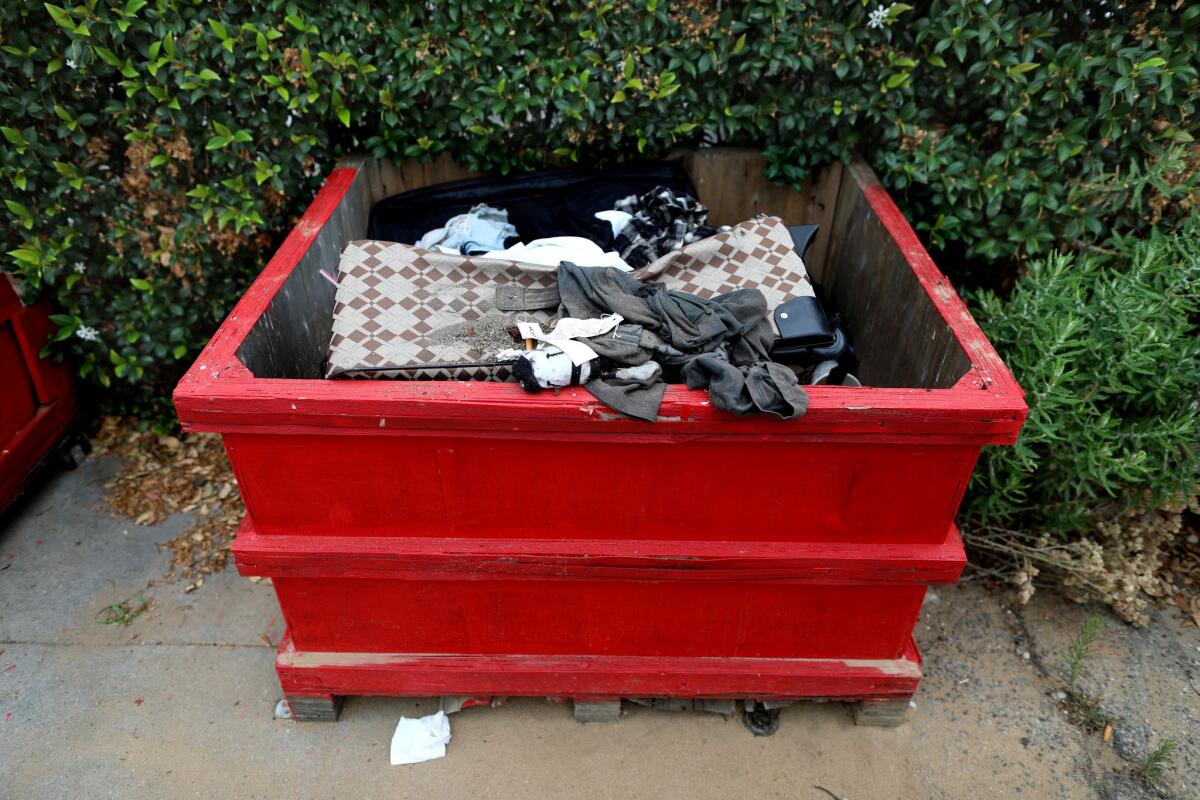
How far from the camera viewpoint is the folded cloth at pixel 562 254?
2721 mm

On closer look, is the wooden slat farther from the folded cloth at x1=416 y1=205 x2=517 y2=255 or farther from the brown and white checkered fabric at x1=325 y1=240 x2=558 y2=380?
the brown and white checkered fabric at x1=325 y1=240 x2=558 y2=380

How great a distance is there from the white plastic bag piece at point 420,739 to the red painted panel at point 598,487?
2.50 ft

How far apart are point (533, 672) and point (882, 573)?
1.11 meters

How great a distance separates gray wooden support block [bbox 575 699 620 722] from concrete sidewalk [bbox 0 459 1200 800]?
3 centimetres

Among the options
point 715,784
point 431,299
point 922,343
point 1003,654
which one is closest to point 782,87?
point 922,343

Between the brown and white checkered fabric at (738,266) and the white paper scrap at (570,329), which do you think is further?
the brown and white checkered fabric at (738,266)

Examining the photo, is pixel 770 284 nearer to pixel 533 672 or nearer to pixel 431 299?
pixel 431 299

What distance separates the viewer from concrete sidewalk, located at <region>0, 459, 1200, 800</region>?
2521mm

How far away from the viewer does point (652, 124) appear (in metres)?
3.20

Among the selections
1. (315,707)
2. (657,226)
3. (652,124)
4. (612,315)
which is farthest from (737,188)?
(315,707)

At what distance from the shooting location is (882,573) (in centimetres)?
233

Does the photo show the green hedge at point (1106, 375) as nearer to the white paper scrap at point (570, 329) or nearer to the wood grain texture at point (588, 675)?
the wood grain texture at point (588, 675)

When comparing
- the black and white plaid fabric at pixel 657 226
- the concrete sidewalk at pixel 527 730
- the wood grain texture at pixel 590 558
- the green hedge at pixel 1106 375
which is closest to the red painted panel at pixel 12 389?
the concrete sidewalk at pixel 527 730

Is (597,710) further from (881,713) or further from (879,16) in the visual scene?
(879,16)
